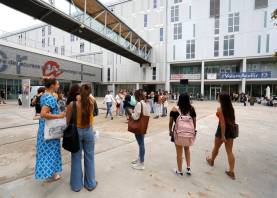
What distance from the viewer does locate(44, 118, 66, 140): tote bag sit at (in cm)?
246

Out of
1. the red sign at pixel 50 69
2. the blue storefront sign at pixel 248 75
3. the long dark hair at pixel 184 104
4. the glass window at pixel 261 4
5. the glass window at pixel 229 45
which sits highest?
the glass window at pixel 261 4

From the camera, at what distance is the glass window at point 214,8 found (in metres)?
26.3

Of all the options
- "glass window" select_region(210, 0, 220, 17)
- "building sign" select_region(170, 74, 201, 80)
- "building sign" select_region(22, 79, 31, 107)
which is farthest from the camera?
"building sign" select_region(170, 74, 201, 80)

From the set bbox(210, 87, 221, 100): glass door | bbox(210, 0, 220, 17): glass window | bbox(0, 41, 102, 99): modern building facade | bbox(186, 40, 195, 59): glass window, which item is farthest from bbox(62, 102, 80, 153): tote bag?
bbox(210, 87, 221, 100): glass door

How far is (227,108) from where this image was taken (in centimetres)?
303

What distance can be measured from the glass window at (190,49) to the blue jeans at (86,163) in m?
28.4

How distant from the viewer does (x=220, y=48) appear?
26391mm

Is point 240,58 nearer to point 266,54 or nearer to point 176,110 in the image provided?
point 266,54

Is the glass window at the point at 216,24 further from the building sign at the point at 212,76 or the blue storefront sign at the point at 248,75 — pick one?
the blue storefront sign at the point at 248,75

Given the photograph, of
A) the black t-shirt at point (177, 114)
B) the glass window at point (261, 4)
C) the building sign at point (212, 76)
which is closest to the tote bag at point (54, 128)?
the black t-shirt at point (177, 114)

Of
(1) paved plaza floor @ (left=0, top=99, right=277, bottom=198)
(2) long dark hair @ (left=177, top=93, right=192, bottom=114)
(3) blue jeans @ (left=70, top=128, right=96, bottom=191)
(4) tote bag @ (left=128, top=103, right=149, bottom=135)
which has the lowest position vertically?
(1) paved plaza floor @ (left=0, top=99, right=277, bottom=198)

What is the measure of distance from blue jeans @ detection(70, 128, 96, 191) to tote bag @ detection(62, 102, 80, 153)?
0.11 metres

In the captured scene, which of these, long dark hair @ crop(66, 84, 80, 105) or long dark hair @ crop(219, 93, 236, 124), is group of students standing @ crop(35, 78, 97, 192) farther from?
long dark hair @ crop(219, 93, 236, 124)

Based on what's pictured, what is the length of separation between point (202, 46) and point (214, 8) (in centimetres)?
587
